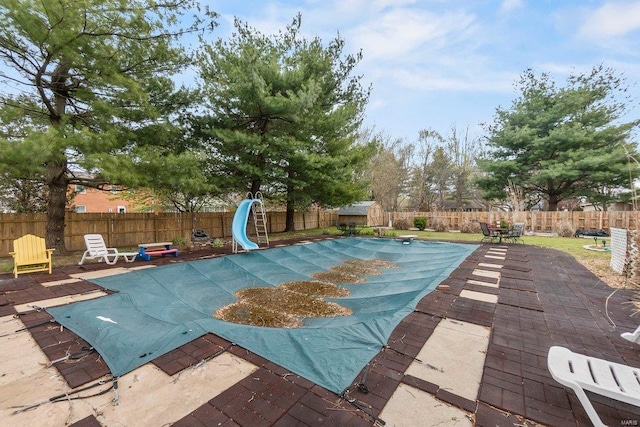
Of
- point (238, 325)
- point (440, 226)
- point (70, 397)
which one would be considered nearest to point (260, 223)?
point (238, 325)

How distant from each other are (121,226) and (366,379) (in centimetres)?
1150

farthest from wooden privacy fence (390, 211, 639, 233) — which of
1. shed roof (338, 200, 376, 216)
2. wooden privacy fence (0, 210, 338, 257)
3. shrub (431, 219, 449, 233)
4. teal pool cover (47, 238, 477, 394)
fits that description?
wooden privacy fence (0, 210, 338, 257)

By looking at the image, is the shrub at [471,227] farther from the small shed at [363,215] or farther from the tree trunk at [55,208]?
the tree trunk at [55,208]

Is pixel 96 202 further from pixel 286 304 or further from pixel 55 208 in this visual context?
pixel 286 304

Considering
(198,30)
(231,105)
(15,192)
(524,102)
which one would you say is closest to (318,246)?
(231,105)

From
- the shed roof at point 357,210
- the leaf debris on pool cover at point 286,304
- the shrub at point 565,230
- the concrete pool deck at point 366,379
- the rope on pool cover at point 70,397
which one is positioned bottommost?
the leaf debris on pool cover at point 286,304

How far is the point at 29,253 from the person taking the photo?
612 cm

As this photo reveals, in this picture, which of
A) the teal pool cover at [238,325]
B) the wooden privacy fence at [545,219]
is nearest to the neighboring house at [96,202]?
the teal pool cover at [238,325]

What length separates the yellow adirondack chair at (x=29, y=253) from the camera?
5.94 m

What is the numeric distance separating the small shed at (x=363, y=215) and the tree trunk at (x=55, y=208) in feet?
60.1

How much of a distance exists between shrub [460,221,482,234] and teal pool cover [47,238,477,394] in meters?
11.2

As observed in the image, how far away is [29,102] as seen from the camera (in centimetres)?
756

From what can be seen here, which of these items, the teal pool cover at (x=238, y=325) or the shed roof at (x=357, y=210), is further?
the shed roof at (x=357, y=210)

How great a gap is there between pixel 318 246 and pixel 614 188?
21501 millimetres
